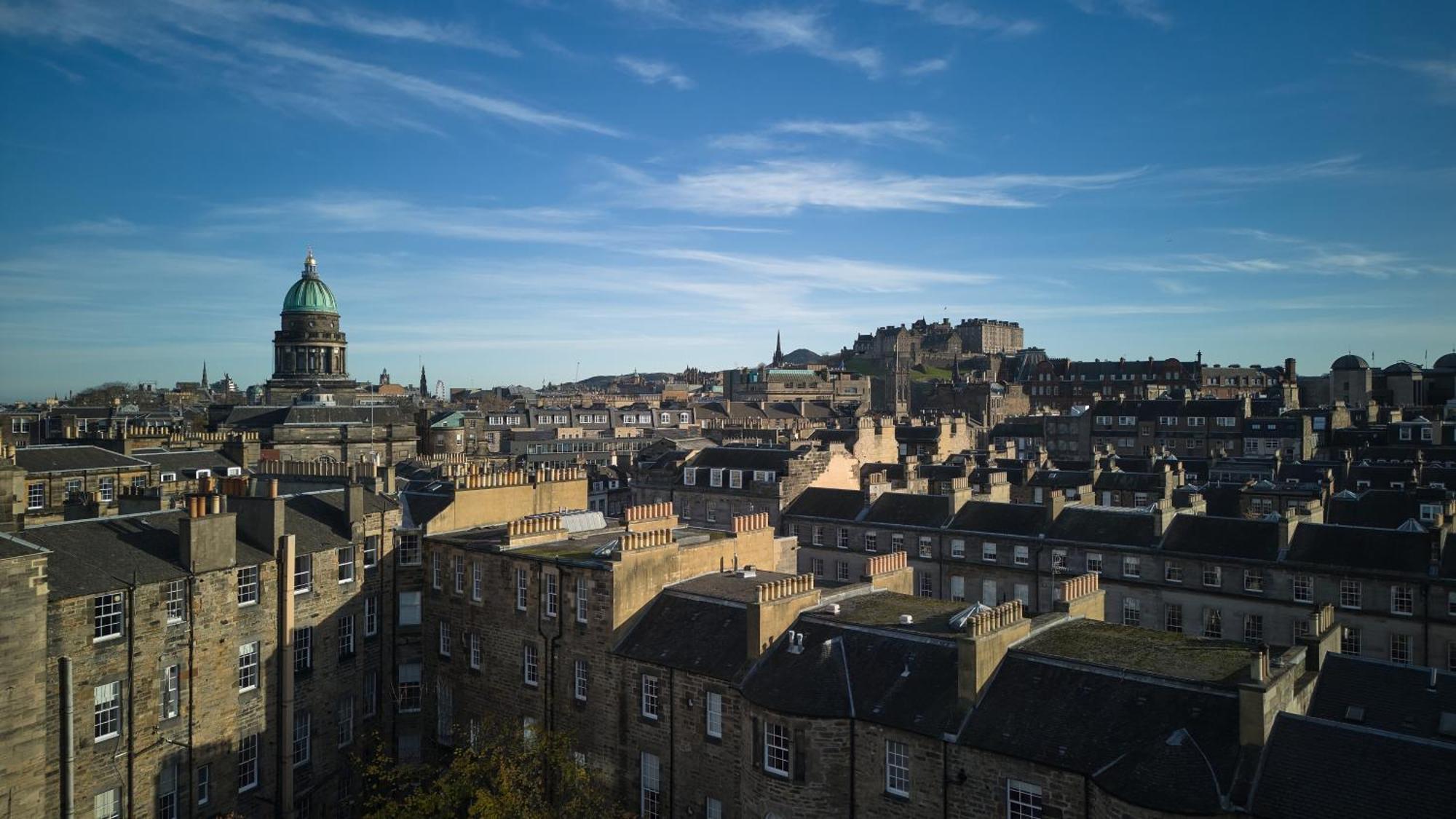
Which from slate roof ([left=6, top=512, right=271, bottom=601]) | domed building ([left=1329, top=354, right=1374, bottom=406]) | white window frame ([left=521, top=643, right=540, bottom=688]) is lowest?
white window frame ([left=521, top=643, right=540, bottom=688])

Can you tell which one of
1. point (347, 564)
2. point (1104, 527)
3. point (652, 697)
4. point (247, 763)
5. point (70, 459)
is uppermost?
point (70, 459)

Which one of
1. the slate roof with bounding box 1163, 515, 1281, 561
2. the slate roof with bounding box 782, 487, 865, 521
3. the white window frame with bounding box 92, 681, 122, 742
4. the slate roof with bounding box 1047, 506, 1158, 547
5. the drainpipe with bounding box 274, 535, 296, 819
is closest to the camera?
the white window frame with bounding box 92, 681, 122, 742

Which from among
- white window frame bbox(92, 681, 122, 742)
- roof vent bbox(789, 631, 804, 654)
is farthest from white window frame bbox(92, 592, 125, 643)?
roof vent bbox(789, 631, 804, 654)

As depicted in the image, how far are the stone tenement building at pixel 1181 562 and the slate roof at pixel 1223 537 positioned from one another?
0.06 m

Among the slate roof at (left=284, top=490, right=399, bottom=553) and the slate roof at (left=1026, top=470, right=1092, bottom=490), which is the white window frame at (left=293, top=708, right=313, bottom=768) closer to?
the slate roof at (left=284, top=490, right=399, bottom=553)

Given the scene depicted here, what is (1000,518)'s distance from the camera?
51344mm

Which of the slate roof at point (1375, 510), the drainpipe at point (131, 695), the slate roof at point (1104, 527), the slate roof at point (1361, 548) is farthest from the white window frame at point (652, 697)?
the slate roof at point (1375, 510)

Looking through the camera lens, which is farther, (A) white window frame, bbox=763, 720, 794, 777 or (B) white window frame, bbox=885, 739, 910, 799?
(A) white window frame, bbox=763, 720, 794, 777

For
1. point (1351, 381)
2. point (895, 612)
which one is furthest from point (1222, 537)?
point (1351, 381)

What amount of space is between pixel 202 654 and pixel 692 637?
13.7 m

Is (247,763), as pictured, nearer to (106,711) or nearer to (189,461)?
(106,711)

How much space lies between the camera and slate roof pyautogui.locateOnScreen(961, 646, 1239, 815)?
17406mm

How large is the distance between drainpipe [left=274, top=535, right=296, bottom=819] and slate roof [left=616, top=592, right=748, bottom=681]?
10461mm

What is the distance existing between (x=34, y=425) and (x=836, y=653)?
109 m
